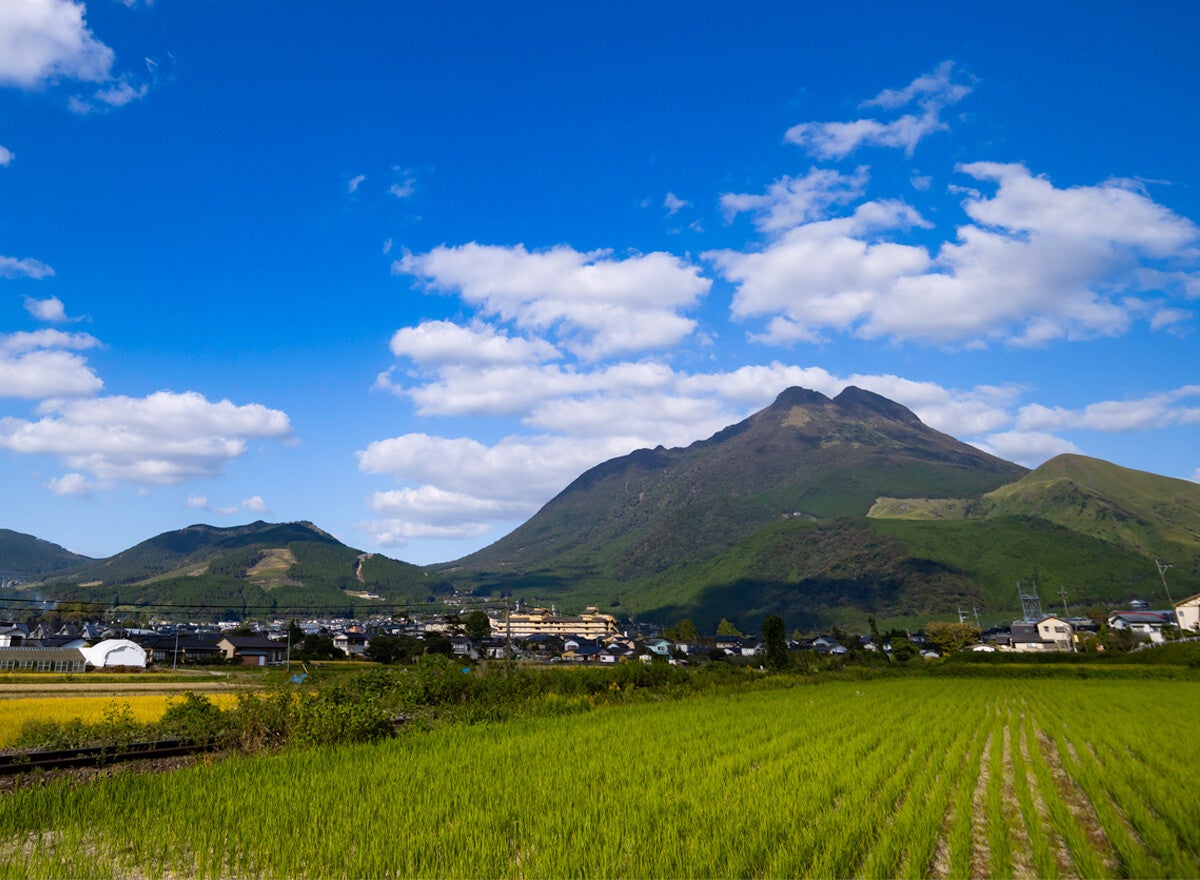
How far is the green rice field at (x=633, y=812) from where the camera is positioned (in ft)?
21.8

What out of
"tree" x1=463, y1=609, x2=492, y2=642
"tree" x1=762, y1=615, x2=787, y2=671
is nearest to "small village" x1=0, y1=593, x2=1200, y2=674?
"tree" x1=463, y1=609, x2=492, y2=642

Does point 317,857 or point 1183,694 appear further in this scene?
point 1183,694

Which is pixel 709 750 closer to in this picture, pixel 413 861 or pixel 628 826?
pixel 628 826

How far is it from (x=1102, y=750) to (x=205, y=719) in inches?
880

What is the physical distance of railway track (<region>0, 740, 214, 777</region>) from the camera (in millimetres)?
12871

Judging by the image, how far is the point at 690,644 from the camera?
135 m

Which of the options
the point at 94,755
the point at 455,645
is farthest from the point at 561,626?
the point at 94,755

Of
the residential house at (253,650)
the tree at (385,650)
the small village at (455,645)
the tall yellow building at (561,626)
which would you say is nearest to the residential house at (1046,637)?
the small village at (455,645)

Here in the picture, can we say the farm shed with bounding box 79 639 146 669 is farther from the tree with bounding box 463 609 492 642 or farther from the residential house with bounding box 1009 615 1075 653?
the residential house with bounding box 1009 615 1075 653

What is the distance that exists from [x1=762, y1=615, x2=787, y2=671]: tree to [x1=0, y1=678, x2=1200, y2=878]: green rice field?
5057 centimetres

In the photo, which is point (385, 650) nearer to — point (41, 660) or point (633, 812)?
point (41, 660)

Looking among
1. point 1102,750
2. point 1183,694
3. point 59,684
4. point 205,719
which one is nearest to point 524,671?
point 205,719

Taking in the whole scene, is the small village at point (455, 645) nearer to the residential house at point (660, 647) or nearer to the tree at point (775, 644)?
the residential house at point (660, 647)

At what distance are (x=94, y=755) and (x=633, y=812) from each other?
13023 millimetres
